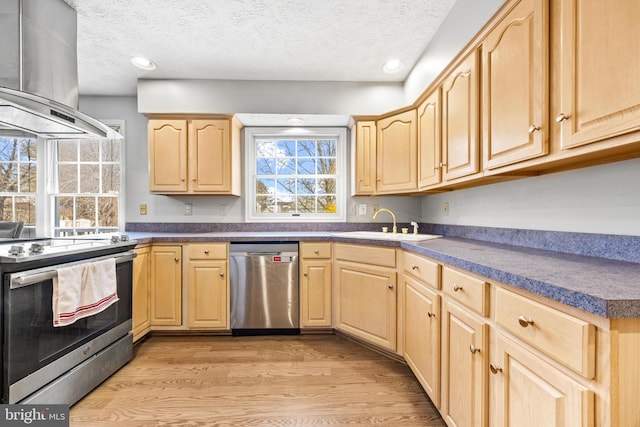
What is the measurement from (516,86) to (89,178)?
151 inches

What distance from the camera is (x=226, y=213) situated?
3115 mm

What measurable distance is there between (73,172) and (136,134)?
30.8 inches

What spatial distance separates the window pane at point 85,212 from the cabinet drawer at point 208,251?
1462 millimetres

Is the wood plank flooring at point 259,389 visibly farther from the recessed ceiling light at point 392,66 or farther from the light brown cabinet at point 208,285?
the recessed ceiling light at point 392,66

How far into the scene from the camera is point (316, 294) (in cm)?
255

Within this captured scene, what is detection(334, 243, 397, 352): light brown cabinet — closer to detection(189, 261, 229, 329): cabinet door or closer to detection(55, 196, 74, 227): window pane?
detection(189, 261, 229, 329): cabinet door

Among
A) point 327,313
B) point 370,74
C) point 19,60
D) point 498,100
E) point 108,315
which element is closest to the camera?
point 498,100

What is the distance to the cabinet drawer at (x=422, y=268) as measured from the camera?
1.50 meters

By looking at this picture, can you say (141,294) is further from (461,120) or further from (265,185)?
(461,120)

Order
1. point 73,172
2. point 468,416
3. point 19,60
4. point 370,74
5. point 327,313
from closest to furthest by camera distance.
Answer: point 468,416
point 19,60
point 327,313
point 370,74
point 73,172

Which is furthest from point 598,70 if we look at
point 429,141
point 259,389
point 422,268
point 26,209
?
point 26,209

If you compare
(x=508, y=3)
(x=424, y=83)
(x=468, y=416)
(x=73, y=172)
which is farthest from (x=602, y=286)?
(x=73, y=172)

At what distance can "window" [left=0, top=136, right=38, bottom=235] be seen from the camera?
2.88m

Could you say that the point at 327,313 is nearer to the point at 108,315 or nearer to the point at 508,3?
the point at 108,315
